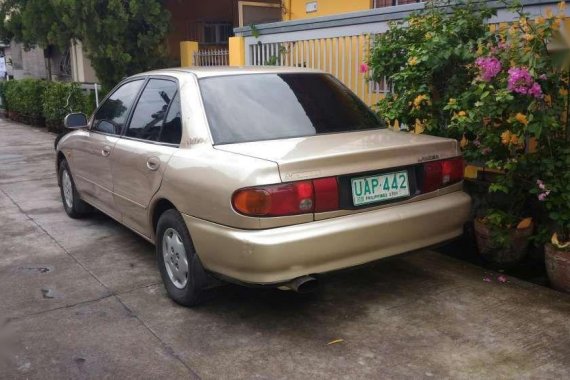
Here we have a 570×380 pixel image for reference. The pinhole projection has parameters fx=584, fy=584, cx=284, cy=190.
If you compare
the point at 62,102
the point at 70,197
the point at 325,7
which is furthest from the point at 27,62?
the point at 70,197

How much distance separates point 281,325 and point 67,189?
3570mm

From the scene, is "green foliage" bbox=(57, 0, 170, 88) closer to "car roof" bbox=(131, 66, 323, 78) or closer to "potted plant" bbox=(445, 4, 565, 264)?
"car roof" bbox=(131, 66, 323, 78)

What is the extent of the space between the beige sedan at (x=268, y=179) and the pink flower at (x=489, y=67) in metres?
0.63

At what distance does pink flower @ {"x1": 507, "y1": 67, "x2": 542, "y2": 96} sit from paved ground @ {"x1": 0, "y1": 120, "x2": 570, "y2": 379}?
1388 millimetres

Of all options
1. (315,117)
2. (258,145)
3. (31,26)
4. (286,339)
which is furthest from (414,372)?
(31,26)

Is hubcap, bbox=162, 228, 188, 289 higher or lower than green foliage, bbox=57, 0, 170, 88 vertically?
lower

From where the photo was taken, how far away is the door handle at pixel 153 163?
4.00 meters

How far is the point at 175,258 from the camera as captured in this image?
392 centimetres

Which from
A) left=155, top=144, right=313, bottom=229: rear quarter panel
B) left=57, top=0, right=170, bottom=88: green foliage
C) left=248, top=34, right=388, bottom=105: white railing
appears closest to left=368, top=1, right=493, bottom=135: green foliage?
left=248, top=34, right=388, bottom=105: white railing

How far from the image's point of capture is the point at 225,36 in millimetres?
15594

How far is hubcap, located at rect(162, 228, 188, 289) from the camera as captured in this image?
12.5ft

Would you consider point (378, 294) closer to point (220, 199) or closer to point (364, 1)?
point (220, 199)

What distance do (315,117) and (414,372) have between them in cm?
185

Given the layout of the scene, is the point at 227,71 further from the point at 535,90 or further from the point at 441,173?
the point at 535,90
